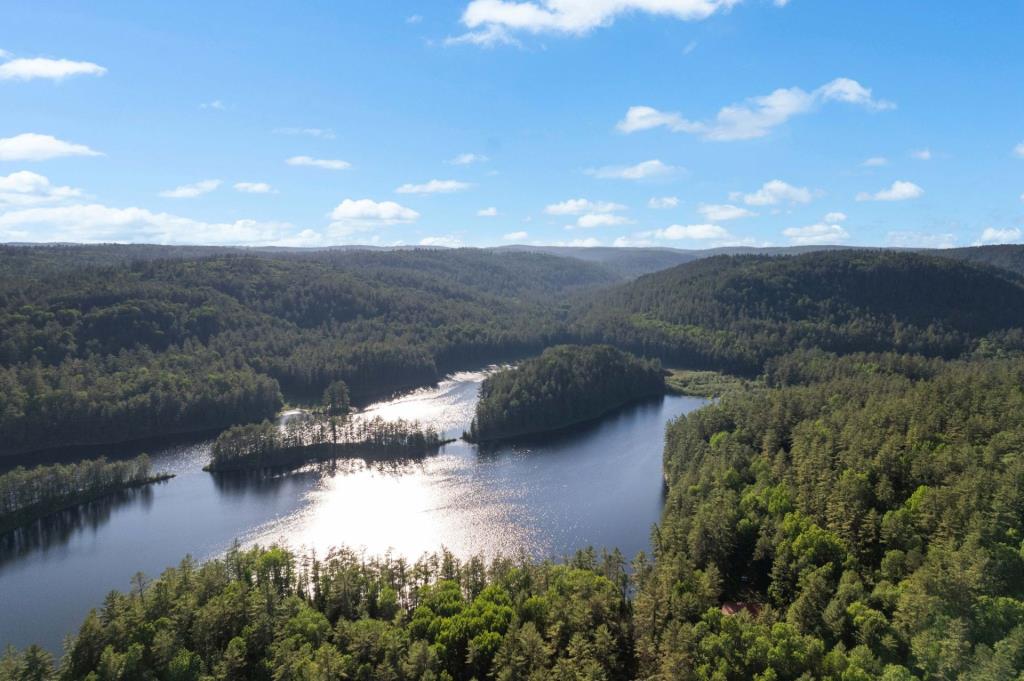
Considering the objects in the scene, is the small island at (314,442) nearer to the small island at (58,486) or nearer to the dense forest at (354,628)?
the small island at (58,486)

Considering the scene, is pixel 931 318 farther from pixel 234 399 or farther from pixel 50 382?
pixel 50 382

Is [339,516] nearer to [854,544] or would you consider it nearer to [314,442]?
[314,442]

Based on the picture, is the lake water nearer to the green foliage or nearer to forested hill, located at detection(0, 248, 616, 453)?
the green foliage

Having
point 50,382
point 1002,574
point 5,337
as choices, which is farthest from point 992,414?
point 5,337

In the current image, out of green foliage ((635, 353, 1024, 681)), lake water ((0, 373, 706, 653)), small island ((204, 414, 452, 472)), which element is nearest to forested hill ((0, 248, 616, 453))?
lake water ((0, 373, 706, 653))

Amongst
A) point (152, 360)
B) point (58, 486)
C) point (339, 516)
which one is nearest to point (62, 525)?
point (58, 486)

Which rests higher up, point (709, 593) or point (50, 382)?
point (50, 382)
